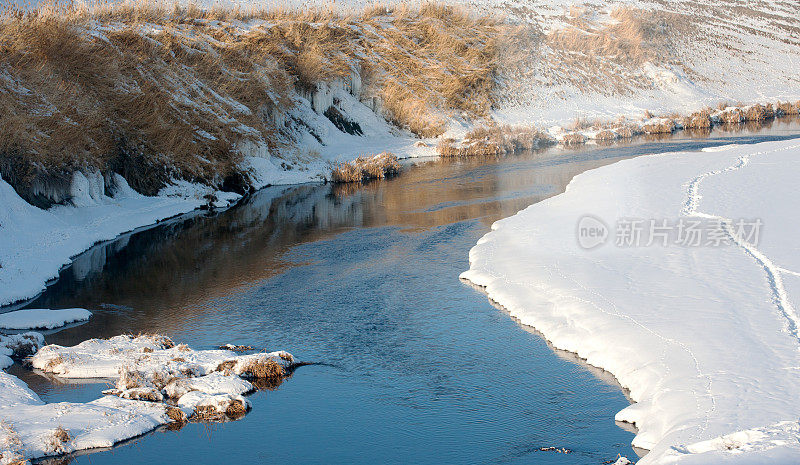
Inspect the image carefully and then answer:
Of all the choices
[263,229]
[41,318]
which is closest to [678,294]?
[41,318]

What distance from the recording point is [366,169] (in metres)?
28.1

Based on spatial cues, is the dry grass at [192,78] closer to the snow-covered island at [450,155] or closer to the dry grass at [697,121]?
the snow-covered island at [450,155]

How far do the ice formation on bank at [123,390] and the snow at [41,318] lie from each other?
1016mm

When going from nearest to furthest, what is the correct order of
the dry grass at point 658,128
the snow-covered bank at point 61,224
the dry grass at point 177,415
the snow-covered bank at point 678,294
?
the snow-covered bank at point 678,294, the dry grass at point 177,415, the snow-covered bank at point 61,224, the dry grass at point 658,128

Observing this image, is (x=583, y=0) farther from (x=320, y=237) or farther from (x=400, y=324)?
(x=400, y=324)

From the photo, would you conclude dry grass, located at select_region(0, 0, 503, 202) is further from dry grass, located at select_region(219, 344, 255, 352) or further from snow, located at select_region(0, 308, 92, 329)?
dry grass, located at select_region(219, 344, 255, 352)

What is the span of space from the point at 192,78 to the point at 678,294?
20.4 m

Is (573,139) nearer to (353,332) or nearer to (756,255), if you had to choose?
(756,255)

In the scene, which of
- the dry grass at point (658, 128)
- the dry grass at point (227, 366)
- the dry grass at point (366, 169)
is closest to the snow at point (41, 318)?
the dry grass at point (227, 366)

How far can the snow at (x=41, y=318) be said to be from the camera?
12.2m

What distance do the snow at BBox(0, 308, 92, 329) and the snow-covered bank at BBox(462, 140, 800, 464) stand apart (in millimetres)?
6637

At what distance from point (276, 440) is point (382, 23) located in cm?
3460

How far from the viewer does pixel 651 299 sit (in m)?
11.4

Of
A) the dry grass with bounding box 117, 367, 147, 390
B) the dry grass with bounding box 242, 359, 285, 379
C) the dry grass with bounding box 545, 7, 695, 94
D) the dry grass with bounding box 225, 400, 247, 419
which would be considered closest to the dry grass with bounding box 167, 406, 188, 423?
the dry grass with bounding box 225, 400, 247, 419
